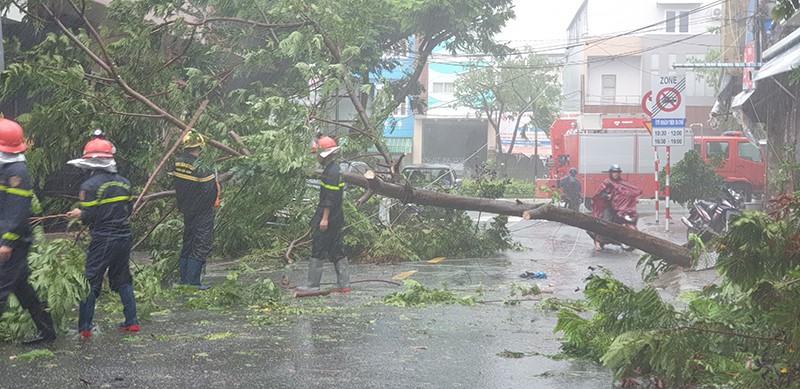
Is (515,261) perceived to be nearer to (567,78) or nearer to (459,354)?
(459,354)

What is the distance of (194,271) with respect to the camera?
32.7 feet

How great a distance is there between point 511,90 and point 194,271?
43.2 m

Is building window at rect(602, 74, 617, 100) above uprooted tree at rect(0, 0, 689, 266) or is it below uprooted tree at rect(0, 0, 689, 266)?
above

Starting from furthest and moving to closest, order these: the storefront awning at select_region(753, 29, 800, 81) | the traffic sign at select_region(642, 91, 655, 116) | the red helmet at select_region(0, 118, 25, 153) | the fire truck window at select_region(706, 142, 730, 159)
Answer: the fire truck window at select_region(706, 142, 730, 159) → the traffic sign at select_region(642, 91, 655, 116) → the storefront awning at select_region(753, 29, 800, 81) → the red helmet at select_region(0, 118, 25, 153)

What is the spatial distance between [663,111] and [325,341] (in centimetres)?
1435

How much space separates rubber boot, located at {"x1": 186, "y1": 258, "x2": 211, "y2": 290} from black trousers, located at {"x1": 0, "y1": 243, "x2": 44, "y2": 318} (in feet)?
10.6

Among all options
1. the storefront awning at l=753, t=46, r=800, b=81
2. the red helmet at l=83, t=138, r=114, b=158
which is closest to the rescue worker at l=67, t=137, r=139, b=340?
the red helmet at l=83, t=138, r=114, b=158

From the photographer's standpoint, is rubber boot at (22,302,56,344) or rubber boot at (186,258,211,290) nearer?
rubber boot at (22,302,56,344)

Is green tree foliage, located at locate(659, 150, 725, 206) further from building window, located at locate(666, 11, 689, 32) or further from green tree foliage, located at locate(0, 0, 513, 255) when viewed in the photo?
building window, located at locate(666, 11, 689, 32)

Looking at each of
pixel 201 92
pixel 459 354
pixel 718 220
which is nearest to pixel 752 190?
pixel 718 220

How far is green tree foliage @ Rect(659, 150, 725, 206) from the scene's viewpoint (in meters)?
23.2

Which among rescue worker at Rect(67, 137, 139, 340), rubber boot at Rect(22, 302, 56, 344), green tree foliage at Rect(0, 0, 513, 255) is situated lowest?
rubber boot at Rect(22, 302, 56, 344)

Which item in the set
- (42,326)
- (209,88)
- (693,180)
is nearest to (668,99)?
(693,180)

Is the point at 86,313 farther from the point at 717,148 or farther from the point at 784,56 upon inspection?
the point at 717,148
